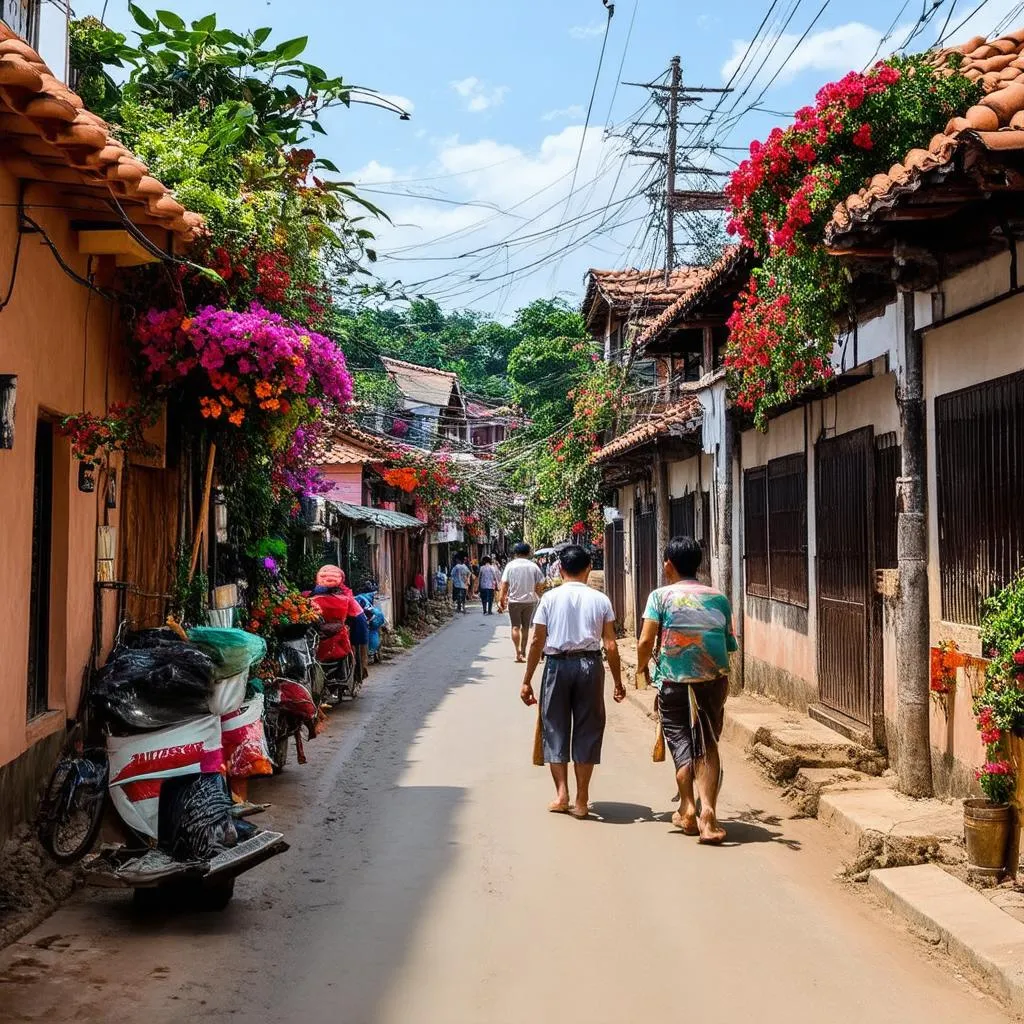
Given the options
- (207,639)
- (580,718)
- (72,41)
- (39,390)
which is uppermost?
(72,41)

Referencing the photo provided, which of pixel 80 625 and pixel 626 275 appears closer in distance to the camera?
pixel 80 625

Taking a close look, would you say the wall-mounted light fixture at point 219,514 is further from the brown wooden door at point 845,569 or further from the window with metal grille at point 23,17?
the brown wooden door at point 845,569

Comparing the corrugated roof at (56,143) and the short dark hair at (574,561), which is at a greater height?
the corrugated roof at (56,143)

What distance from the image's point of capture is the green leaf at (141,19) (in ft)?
35.2

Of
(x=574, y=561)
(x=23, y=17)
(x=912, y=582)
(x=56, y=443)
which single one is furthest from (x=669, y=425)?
(x=56, y=443)

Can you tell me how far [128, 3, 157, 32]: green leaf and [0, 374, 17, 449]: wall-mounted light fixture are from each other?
6128mm

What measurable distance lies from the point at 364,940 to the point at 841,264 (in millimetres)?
5726

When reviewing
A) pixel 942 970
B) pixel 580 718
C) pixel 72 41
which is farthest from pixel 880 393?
pixel 72 41

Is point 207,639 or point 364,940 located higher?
point 207,639

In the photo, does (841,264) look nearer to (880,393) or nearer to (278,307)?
(880,393)

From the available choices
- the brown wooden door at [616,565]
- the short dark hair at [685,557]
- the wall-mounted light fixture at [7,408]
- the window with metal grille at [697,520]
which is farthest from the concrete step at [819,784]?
the brown wooden door at [616,565]

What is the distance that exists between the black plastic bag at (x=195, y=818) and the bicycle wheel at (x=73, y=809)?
608 mm

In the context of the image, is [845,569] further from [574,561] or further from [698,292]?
[698,292]

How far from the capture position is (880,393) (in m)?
10.1
